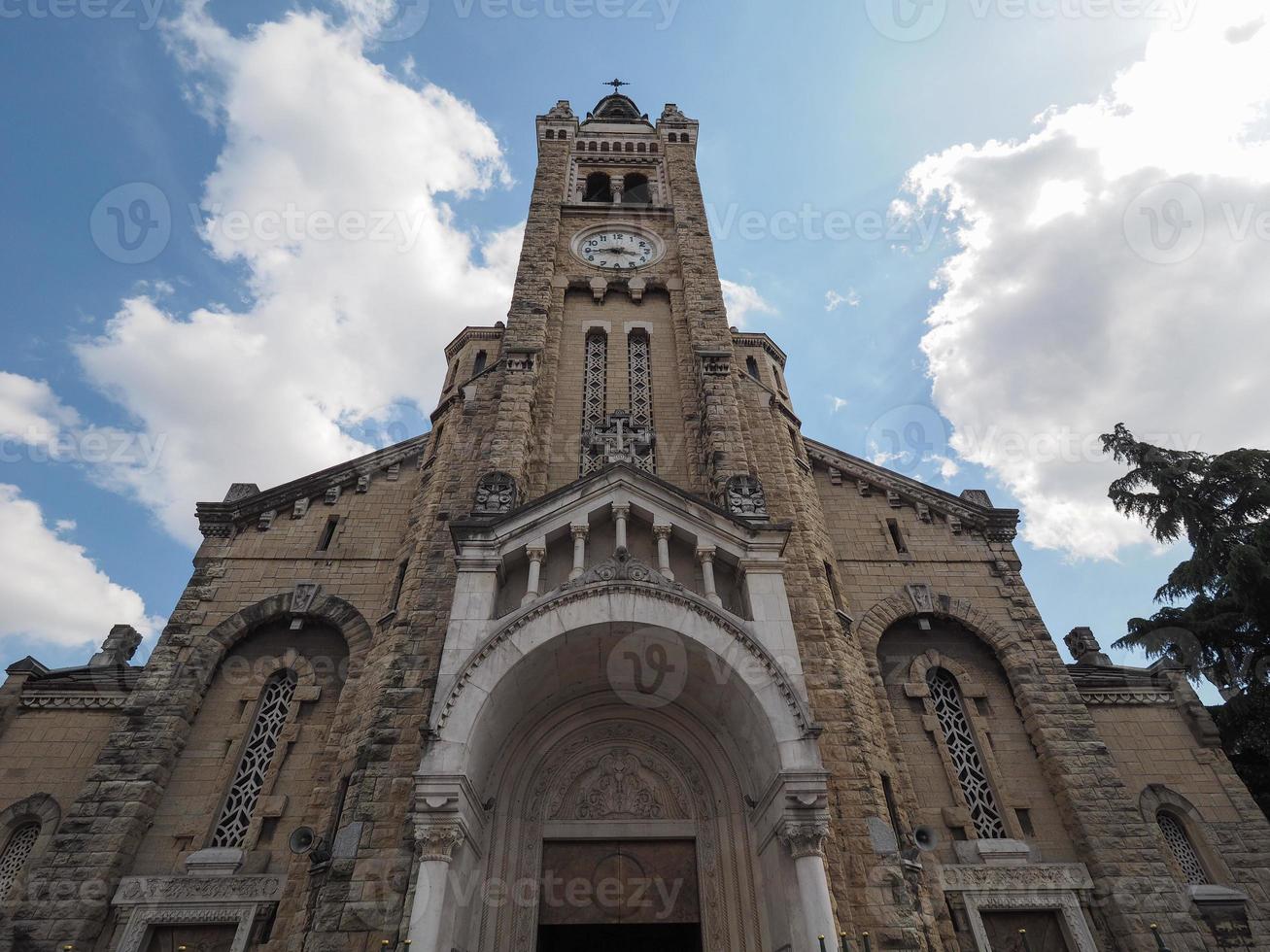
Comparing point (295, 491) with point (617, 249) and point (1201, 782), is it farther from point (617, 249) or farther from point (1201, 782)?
point (1201, 782)

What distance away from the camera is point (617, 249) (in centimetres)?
2062

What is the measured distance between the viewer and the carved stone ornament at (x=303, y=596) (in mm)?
14422

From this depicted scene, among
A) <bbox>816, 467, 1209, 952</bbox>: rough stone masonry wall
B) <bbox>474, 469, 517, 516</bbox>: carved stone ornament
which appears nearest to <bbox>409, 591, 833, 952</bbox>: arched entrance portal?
<bbox>474, 469, 517, 516</bbox>: carved stone ornament

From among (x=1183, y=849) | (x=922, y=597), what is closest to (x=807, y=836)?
(x=922, y=597)

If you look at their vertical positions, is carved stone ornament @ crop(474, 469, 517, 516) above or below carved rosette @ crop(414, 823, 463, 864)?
above

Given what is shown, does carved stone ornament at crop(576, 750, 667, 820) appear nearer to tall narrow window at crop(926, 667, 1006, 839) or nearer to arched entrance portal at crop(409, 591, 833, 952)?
arched entrance portal at crop(409, 591, 833, 952)

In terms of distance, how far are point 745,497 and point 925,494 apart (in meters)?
7.13

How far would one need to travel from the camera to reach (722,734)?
436 inches

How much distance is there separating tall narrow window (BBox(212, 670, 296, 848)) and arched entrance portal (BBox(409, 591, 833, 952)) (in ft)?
17.5

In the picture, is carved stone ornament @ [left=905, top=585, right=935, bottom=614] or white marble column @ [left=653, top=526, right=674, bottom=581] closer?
white marble column @ [left=653, top=526, right=674, bottom=581]

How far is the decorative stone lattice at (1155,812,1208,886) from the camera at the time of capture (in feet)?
40.8

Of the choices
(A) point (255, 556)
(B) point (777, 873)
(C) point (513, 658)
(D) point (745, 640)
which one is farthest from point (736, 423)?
(A) point (255, 556)

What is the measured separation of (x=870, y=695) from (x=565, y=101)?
24285 millimetres

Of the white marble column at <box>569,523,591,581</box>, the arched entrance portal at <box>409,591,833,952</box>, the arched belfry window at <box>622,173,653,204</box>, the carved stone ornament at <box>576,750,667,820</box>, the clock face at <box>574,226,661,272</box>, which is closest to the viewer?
the arched entrance portal at <box>409,591,833,952</box>
